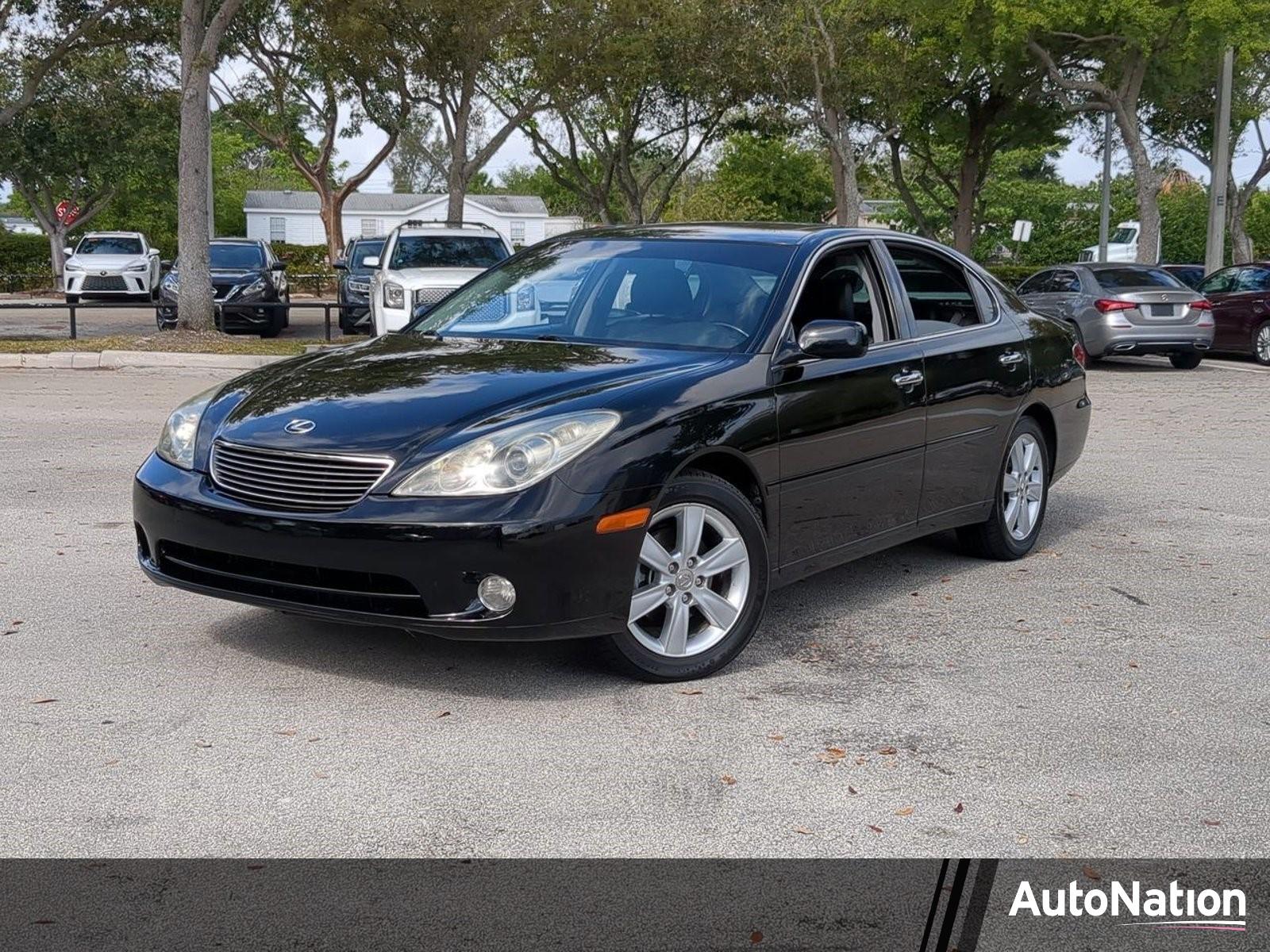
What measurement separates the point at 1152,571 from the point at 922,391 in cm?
166

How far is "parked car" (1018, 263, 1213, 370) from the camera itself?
2059 cm

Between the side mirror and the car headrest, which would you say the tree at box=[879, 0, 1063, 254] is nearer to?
the car headrest

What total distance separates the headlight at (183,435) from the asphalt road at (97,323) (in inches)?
618

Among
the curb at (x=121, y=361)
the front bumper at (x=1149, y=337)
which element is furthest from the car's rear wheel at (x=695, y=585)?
the front bumper at (x=1149, y=337)

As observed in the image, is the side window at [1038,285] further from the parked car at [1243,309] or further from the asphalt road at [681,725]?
the asphalt road at [681,725]

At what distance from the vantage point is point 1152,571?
7.20 meters

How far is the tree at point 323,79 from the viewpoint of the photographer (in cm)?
2936

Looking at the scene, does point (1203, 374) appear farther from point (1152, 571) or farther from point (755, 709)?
point (755, 709)

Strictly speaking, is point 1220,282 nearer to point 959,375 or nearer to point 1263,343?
point 1263,343

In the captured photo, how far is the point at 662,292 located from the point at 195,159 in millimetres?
15467

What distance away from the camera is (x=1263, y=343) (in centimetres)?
2212

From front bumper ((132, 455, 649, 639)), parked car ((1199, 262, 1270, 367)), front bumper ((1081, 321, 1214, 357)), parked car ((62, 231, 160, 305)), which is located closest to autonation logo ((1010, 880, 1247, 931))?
front bumper ((132, 455, 649, 639))

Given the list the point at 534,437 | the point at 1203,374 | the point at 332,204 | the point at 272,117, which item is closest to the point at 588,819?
the point at 534,437

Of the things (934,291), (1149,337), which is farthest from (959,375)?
(1149,337)
